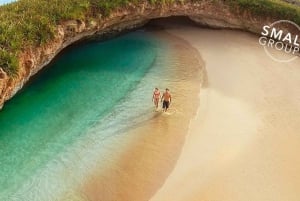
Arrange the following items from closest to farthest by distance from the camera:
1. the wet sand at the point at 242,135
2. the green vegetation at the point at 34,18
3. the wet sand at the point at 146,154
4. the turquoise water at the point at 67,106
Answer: the wet sand at the point at 146,154 < the wet sand at the point at 242,135 < the turquoise water at the point at 67,106 < the green vegetation at the point at 34,18

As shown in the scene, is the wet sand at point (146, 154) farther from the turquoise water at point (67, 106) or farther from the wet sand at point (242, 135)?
the turquoise water at point (67, 106)

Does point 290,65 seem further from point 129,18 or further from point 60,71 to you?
point 60,71

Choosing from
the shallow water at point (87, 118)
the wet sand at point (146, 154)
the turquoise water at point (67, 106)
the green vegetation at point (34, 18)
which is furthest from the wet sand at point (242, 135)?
the green vegetation at point (34, 18)

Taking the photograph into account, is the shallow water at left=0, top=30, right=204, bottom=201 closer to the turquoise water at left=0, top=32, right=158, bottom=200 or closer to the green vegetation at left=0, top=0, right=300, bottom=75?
the turquoise water at left=0, top=32, right=158, bottom=200

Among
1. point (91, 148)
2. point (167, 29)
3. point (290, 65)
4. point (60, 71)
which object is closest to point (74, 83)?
point (60, 71)

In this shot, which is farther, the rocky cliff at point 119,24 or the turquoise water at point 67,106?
the rocky cliff at point 119,24

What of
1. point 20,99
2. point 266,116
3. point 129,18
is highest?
point 129,18

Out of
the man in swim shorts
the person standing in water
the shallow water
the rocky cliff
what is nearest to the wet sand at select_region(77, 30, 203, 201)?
the shallow water
